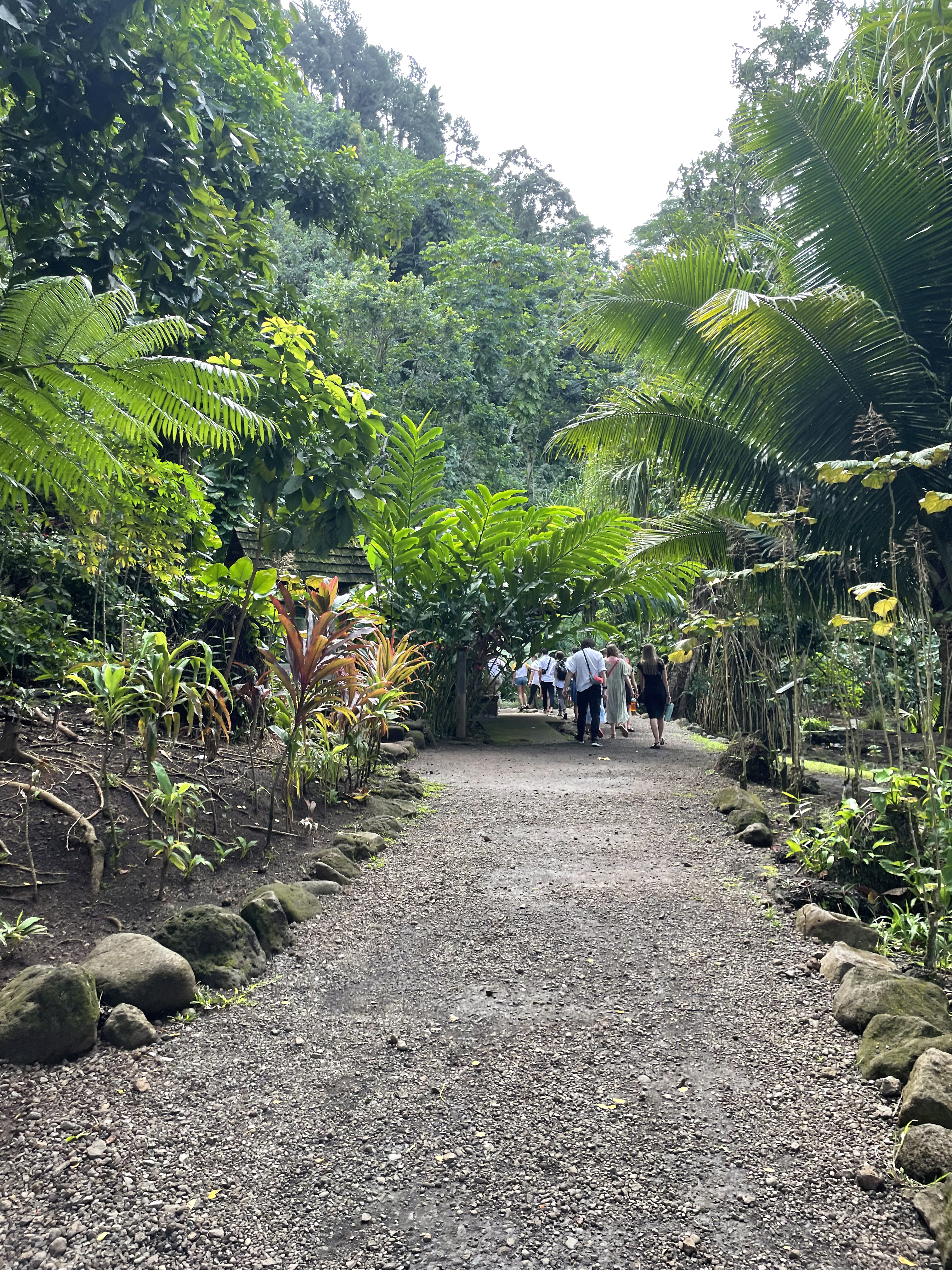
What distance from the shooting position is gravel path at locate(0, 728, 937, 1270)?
1.84 m

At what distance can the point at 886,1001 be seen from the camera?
2734mm

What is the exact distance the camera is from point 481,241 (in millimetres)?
21781

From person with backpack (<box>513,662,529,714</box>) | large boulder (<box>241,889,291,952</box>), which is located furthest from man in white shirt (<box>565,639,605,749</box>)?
large boulder (<box>241,889,291,952</box>)

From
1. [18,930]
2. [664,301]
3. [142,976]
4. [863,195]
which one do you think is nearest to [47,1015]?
[142,976]

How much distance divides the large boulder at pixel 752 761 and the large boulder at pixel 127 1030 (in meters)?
5.29

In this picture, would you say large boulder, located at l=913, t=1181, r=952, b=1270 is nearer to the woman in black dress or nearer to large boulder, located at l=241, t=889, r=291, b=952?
large boulder, located at l=241, t=889, r=291, b=952

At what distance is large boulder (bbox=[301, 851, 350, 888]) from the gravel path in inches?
15.9

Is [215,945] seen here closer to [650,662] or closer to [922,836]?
[922,836]

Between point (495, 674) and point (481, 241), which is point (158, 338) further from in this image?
point (481, 241)

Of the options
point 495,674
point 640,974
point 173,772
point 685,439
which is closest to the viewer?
point 640,974

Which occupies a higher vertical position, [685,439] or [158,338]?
[685,439]

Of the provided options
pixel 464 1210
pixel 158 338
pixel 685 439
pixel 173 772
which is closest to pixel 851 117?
pixel 685 439

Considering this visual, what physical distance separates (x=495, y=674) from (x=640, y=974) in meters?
9.50

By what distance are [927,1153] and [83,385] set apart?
366 centimetres
